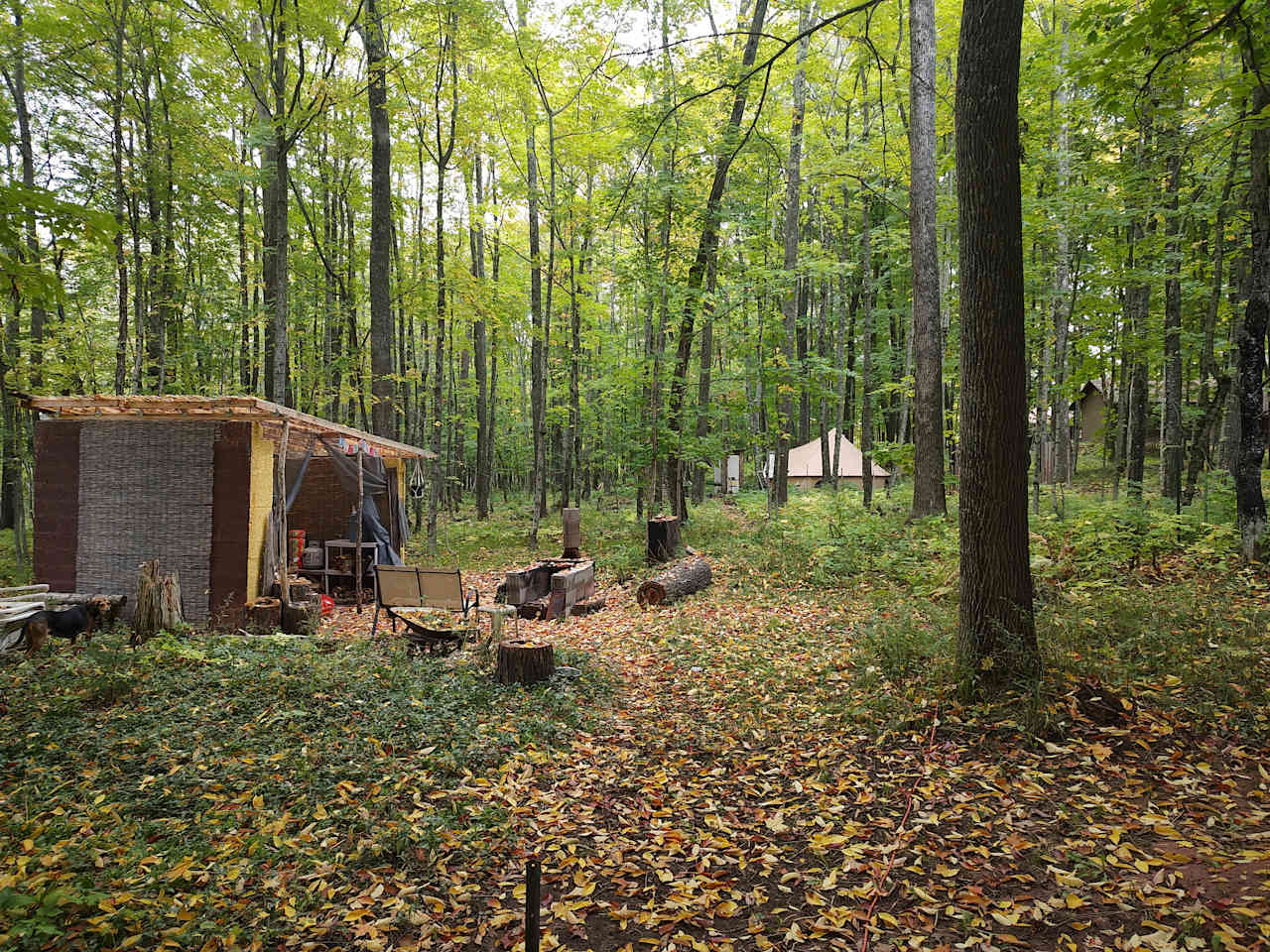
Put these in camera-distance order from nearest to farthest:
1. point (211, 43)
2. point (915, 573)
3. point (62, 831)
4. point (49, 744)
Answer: point (62, 831) → point (49, 744) → point (915, 573) → point (211, 43)

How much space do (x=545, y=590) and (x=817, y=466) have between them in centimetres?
1756

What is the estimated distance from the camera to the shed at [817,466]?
78.6ft

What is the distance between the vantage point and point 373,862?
11.5 ft

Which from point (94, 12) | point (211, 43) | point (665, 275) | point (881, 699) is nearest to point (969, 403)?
point (881, 699)

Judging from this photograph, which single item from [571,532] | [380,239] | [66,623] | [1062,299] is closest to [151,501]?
[66,623]

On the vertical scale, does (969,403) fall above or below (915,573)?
above

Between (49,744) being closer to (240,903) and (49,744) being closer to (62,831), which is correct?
(62,831)

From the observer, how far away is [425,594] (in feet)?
25.5

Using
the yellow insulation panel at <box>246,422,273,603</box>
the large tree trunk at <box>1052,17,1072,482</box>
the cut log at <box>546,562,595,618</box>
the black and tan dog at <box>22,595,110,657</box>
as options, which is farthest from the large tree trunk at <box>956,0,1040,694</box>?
the yellow insulation panel at <box>246,422,273,603</box>

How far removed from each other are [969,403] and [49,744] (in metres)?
7.01

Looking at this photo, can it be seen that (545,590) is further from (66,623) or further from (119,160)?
(119,160)

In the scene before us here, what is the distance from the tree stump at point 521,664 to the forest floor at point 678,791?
0.18 metres

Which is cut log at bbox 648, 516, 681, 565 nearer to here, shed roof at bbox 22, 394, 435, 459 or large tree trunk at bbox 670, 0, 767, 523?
large tree trunk at bbox 670, 0, 767, 523

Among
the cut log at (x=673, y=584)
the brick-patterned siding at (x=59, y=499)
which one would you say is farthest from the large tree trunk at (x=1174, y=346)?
the brick-patterned siding at (x=59, y=499)
